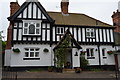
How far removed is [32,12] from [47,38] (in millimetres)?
3551

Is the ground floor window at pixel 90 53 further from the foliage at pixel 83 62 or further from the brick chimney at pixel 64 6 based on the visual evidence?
the brick chimney at pixel 64 6

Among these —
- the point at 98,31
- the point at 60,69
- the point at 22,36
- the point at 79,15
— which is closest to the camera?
the point at 60,69

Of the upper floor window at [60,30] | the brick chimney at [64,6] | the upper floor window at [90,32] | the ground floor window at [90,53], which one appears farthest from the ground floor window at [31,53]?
the brick chimney at [64,6]

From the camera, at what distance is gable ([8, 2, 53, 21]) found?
16.2 meters

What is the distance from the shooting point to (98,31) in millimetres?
18234

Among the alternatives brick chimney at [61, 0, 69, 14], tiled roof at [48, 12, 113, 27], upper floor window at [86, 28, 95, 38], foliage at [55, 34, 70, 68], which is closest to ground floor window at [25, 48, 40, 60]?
foliage at [55, 34, 70, 68]

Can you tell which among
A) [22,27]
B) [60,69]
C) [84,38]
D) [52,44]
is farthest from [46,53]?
[84,38]

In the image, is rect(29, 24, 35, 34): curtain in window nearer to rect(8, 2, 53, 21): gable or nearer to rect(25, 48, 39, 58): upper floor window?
rect(8, 2, 53, 21): gable

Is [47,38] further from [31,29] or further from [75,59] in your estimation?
[75,59]

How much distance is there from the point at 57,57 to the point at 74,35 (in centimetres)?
425

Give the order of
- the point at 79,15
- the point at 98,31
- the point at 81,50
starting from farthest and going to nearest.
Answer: the point at 79,15 → the point at 98,31 → the point at 81,50

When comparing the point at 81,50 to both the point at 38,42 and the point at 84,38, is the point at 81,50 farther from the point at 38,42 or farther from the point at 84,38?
the point at 38,42

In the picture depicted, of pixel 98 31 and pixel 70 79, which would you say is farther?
pixel 98 31

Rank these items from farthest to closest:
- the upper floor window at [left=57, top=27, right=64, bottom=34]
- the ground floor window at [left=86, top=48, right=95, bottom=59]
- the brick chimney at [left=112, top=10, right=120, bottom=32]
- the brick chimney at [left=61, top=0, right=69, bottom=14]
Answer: the brick chimney at [left=112, top=10, right=120, bottom=32] < the brick chimney at [left=61, top=0, right=69, bottom=14] < the ground floor window at [left=86, top=48, right=95, bottom=59] < the upper floor window at [left=57, top=27, right=64, bottom=34]
